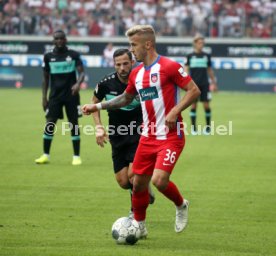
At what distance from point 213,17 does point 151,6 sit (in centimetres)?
305

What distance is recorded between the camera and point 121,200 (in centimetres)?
1101

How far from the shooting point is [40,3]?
125ft

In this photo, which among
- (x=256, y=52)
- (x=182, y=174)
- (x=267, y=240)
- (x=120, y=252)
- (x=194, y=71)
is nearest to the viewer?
(x=120, y=252)

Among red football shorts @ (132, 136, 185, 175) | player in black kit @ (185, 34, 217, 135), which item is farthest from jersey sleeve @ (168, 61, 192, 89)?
player in black kit @ (185, 34, 217, 135)

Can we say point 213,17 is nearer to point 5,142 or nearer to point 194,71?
point 194,71

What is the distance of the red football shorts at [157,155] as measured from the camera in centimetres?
808

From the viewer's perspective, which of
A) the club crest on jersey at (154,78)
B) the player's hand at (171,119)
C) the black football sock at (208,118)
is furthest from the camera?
the black football sock at (208,118)

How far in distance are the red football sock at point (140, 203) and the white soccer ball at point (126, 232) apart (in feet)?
Answer: 0.45

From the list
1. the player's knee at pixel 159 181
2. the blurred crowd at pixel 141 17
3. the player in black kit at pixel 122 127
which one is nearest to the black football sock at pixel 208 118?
the player in black kit at pixel 122 127

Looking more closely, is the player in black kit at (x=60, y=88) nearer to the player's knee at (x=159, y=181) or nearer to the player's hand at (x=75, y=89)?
the player's hand at (x=75, y=89)

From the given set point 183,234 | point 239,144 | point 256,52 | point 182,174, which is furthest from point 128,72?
point 256,52

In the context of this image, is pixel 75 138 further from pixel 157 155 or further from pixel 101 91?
pixel 157 155

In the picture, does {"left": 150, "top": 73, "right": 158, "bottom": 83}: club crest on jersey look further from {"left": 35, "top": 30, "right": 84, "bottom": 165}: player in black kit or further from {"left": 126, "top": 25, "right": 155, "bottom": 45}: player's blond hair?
{"left": 35, "top": 30, "right": 84, "bottom": 165}: player in black kit

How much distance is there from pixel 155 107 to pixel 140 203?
1.03m
